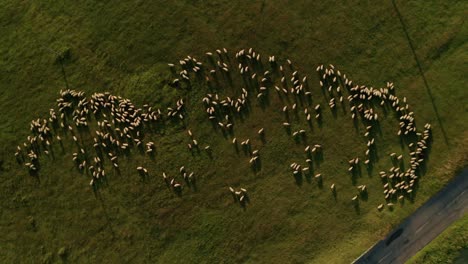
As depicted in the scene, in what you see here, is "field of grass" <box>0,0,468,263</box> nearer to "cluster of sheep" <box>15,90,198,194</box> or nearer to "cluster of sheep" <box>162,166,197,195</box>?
"cluster of sheep" <box>162,166,197,195</box>

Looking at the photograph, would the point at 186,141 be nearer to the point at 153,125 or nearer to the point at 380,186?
the point at 153,125

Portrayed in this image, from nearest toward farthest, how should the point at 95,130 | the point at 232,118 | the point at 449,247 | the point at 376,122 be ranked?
the point at 449,247 → the point at 376,122 → the point at 232,118 → the point at 95,130

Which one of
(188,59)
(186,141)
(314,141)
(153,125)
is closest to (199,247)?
(186,141)

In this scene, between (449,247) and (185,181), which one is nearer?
(449,247)

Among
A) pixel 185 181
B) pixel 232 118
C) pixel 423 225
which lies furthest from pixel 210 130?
pixel 423 225

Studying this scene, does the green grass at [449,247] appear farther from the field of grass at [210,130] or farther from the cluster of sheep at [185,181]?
the cluster of sheep at [185,181]

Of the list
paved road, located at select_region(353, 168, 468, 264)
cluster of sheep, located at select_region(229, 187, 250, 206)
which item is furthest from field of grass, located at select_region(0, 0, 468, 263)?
paved road, located at select_region(353, 168, 468, 264)

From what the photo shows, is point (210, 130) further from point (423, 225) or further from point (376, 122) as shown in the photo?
point (423, 225)
